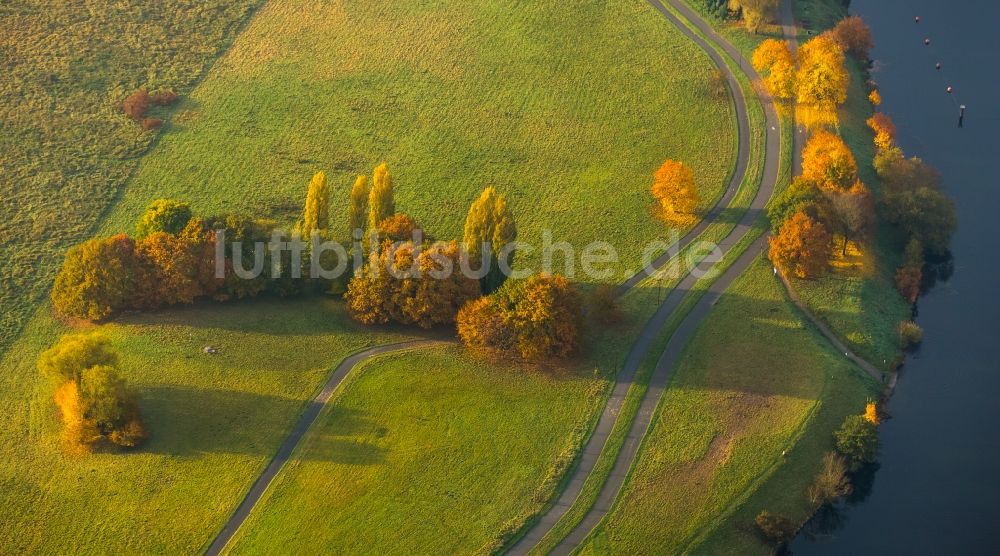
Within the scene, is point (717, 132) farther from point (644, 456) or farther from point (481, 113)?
point (644, 456)

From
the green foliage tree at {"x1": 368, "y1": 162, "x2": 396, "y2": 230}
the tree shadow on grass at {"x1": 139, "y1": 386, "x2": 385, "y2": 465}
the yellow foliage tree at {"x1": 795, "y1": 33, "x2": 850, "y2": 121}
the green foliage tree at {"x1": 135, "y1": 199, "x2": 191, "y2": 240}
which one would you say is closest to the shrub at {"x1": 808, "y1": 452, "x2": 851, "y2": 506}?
the tree shadow on grass at {"x1": 139, "y1": 386, "x2": 385, "y2": 465}

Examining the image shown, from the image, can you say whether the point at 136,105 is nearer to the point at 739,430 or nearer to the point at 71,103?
the point at 71,103

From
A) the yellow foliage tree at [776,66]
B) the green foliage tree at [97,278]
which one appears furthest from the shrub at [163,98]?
the yellow foliage tree at [776,66]

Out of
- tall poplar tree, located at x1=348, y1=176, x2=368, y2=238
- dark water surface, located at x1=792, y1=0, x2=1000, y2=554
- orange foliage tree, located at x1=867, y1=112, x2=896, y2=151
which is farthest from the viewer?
orange foliage tree, located at x1=867, y1=112, x2=896, y2=151

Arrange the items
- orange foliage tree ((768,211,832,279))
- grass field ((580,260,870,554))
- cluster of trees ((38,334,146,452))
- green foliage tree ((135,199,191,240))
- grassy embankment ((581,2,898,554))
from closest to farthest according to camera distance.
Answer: grassy embankment ((581,2,898,554)), grass field ((580,260,870,554)), cluster of trees ((38,334,146,452)), green foliage tree ((135,199,191,240)), orange foliage tree ((768,211,832,279))

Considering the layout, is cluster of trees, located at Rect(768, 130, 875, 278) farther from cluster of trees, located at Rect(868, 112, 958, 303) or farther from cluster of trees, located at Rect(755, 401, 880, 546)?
cluster of trees, located at Rect(755, 401, 880, 546)

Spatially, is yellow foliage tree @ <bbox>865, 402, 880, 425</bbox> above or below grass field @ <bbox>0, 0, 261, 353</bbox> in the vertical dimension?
below
